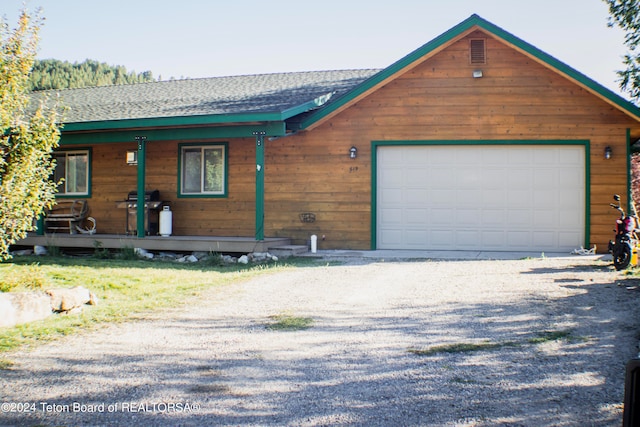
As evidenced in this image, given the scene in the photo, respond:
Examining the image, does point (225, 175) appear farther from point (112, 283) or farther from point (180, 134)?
point (112, 283)

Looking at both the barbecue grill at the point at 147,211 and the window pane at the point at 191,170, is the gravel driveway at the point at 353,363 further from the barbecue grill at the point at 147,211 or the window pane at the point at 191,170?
the window pane at the point at 191,170

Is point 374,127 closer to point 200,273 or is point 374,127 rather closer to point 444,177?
point 444,177

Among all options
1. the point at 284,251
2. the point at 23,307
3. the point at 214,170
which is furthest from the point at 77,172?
the point at 23,307

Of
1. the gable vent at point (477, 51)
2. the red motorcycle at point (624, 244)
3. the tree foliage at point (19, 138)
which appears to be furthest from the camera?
the gable vent at point (477, 51)

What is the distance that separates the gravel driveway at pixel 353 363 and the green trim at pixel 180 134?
17.5 feet

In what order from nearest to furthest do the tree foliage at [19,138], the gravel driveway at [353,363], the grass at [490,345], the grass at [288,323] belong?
the gravel driveway at [353,363]
the grass at [490,345]
the grass at [288,323]
the tree foliage at [19,138]

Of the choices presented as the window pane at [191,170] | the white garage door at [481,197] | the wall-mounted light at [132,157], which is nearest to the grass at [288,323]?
the white garage door at [481,197]

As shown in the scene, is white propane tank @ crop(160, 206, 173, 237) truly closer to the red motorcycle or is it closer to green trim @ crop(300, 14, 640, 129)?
green trim @ crop(300, 14, 640, 129)

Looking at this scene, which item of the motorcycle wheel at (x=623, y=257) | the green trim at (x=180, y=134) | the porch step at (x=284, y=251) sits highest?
the green trim at (x=180, y=134)

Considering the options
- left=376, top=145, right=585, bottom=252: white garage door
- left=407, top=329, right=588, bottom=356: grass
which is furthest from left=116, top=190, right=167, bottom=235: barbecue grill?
left=407, top=329, right=588, bottom=356: grass

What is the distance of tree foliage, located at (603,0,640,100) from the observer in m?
14.5

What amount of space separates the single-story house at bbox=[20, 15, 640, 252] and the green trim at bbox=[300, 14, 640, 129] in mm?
28

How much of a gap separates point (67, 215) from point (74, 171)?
4.24ft

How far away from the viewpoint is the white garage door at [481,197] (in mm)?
12695
